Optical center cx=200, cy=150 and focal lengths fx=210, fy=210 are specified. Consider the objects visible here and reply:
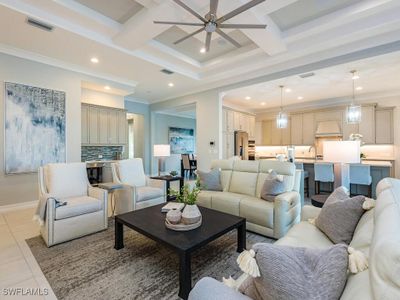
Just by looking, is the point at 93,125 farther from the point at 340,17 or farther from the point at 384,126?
the point at 384,126

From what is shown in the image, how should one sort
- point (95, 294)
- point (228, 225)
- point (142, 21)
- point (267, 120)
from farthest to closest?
point (267, 120), point (142, 21), point (228, 225), point (95, 294)

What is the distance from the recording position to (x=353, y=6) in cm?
285

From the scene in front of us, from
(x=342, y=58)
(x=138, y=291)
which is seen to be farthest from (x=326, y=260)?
(x=342, y=58)

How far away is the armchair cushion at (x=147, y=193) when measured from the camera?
11.6ft

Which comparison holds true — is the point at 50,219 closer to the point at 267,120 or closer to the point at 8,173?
the point at 8,173

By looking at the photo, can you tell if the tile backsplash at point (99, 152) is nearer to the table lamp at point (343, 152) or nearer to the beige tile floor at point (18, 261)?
the beige tile floor at point (18, 261)

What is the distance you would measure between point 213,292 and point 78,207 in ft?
8.16

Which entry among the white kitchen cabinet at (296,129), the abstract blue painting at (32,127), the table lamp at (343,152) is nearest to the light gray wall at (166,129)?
the abstract blue painting at (32,127)

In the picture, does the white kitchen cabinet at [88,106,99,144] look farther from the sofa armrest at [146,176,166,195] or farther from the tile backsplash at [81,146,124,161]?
the sofa armrest at [146,176,166,195]

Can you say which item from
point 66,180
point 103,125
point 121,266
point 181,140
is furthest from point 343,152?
point 181,140

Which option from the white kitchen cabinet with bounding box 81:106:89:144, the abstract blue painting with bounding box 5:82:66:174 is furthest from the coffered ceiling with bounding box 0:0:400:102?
the white kitchen cabinet with bounding box 81:106:89:144

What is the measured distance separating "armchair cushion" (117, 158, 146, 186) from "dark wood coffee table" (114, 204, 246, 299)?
1.29 meters

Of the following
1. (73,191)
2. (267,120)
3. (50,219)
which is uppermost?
(267,120)

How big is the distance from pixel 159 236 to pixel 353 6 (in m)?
3.81
